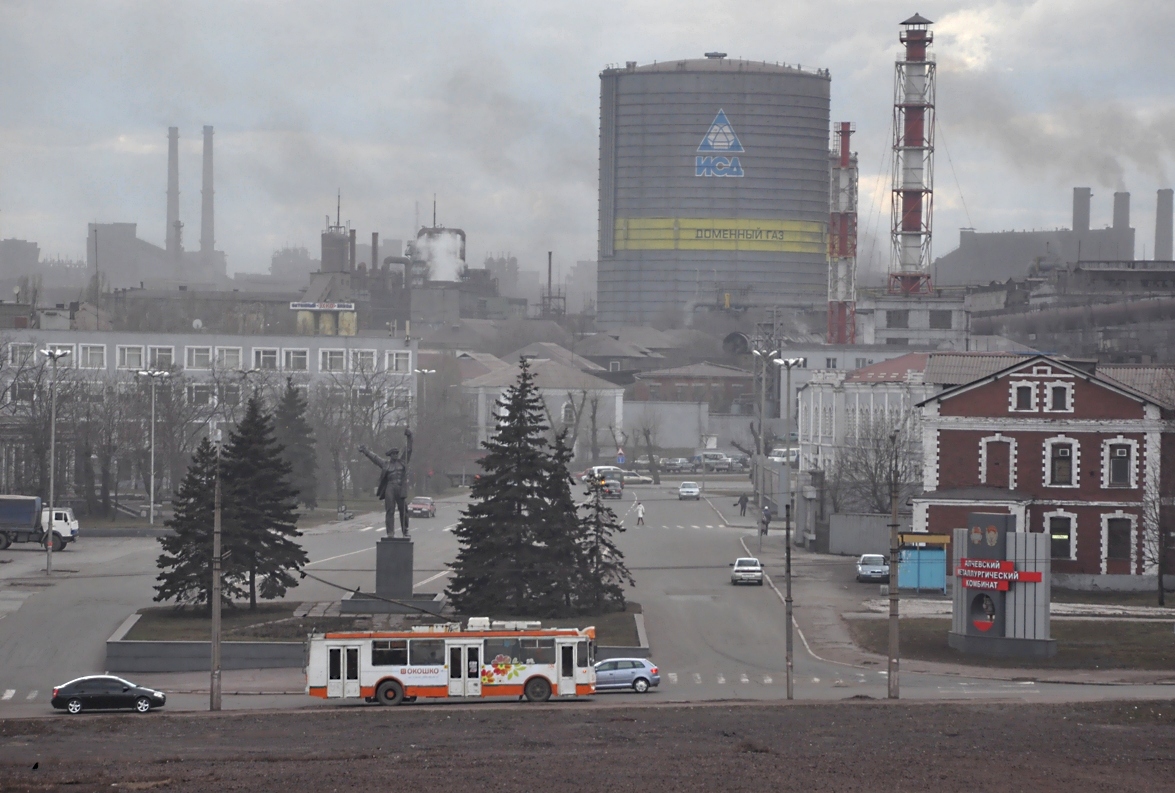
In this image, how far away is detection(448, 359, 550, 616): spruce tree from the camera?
51.1 m

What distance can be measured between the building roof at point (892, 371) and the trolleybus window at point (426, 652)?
54477 millimetres

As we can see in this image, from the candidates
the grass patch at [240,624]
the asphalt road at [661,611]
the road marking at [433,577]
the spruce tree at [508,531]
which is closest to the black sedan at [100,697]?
the asphalt road at [661,611]

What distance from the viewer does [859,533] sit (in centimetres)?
7462

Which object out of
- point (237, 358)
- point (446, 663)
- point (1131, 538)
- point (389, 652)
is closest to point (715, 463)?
point (237, 358)

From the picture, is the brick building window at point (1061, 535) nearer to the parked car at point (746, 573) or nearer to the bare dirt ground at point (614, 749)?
the parked car at point (746, 573)

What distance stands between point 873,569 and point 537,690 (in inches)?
1096

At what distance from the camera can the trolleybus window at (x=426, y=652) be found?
38500 millimetres

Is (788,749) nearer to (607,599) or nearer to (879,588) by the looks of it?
(607,599)

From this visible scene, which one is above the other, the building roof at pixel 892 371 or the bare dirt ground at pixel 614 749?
the building roof at pixel 892 371

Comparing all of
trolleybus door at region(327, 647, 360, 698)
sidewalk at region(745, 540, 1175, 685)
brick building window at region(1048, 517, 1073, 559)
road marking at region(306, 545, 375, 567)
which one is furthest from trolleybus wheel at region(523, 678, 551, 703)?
brick building window at region(1048, 517, 1073, 559)

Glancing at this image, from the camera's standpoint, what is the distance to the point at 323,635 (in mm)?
38562

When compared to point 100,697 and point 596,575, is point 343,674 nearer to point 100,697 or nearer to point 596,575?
point 100,697

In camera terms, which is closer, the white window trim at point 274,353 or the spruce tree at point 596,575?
the spruce tree at point 596,575

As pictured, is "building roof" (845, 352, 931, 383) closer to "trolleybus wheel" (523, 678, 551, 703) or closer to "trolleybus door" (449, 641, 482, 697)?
"trolleybus wheel" (523, 678, 551, 703)
